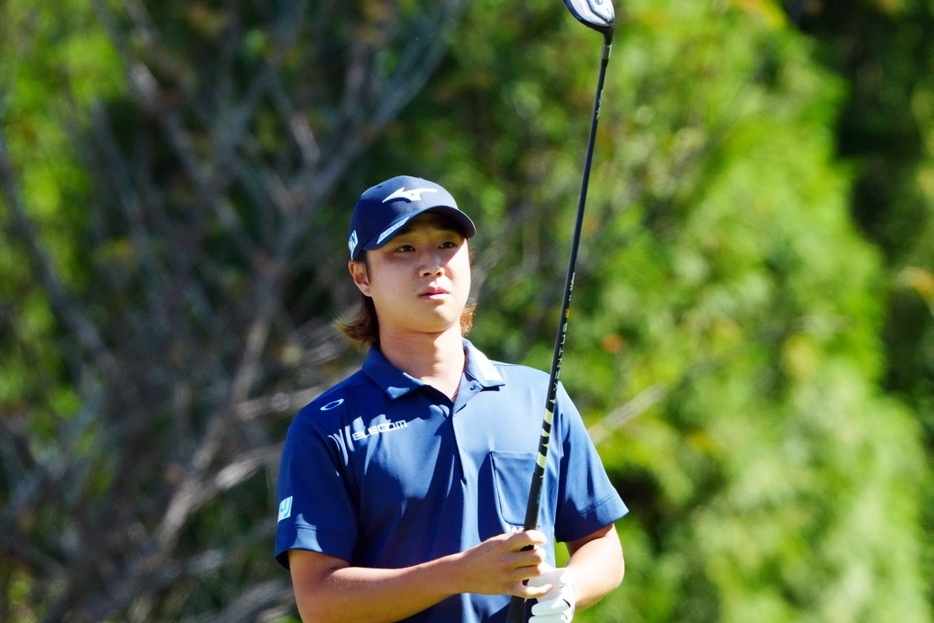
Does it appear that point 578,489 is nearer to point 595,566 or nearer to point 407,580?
point 595,566

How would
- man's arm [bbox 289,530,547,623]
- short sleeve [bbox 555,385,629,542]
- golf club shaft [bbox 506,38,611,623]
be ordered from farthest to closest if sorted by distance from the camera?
short sleeve [bbox 555,385,629,542] → golf club shaft [bbox 506,38,611,623] → man's arm [bbox 289,530,547,623]

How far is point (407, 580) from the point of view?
1.88 metres

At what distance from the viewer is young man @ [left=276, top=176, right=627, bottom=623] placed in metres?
1.92

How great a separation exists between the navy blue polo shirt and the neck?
3cm

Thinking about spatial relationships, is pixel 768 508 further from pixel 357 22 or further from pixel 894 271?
pixel 357 22

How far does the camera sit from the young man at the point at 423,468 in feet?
6.29

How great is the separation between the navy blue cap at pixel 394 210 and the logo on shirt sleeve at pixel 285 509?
16.3 inches

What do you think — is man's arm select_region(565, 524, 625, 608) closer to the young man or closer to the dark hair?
the young man

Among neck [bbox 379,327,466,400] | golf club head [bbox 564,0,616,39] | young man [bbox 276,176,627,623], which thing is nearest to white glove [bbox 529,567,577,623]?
young man [bbox 276,176,627,623]

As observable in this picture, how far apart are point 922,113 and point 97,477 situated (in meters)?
4.30

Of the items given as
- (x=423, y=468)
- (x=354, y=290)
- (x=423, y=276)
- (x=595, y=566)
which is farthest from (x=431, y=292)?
(x=354, y=290)

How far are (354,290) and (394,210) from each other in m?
3.12

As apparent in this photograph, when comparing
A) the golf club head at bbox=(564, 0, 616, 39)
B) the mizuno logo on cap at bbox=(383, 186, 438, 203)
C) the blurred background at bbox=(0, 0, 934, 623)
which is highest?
the golf club head at bbox=(564, 0, 616, 39)

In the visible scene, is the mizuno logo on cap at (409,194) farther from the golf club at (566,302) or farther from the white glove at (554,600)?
the white glove at (554,600)
